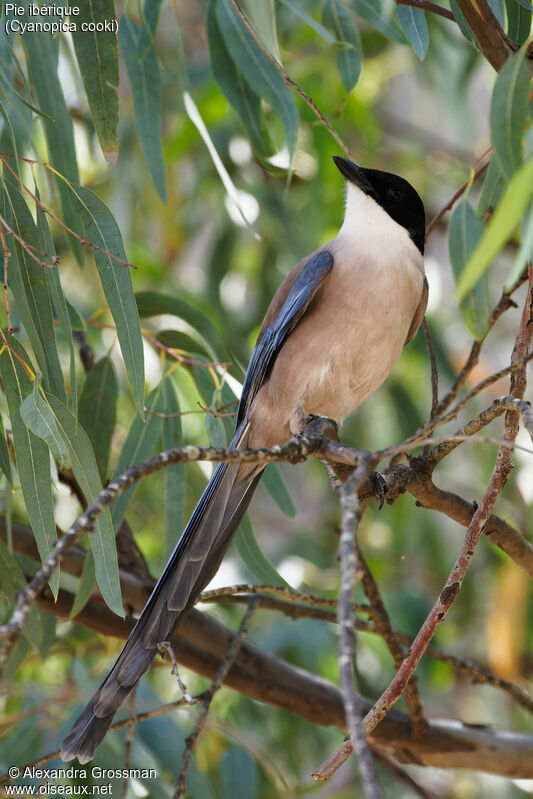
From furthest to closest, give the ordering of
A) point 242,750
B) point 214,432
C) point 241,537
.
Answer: point 242,750 < point 241,537 < point 214,432

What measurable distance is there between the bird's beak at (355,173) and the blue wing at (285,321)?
10.5 inches

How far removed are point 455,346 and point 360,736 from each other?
414cm

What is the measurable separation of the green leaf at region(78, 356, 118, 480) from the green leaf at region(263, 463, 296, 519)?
Answer: 38 centimetres

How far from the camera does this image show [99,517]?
1458mm

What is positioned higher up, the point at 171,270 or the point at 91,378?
the point at 171,270

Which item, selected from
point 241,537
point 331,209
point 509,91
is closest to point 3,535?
point 241,537

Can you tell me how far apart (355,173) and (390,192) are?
0.34 feet

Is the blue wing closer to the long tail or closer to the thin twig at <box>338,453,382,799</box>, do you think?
the long tail

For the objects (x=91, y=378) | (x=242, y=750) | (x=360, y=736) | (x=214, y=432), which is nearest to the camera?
(x=360, y=736)

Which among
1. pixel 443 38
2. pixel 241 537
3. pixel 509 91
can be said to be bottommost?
pixel 241 537

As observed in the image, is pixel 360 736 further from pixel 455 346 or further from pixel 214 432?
pixel 455 346

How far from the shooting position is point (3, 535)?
6.73ft

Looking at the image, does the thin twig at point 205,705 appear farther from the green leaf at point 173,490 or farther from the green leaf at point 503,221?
the green leaf at point 503,221

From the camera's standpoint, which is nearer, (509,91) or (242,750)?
(509,91)
